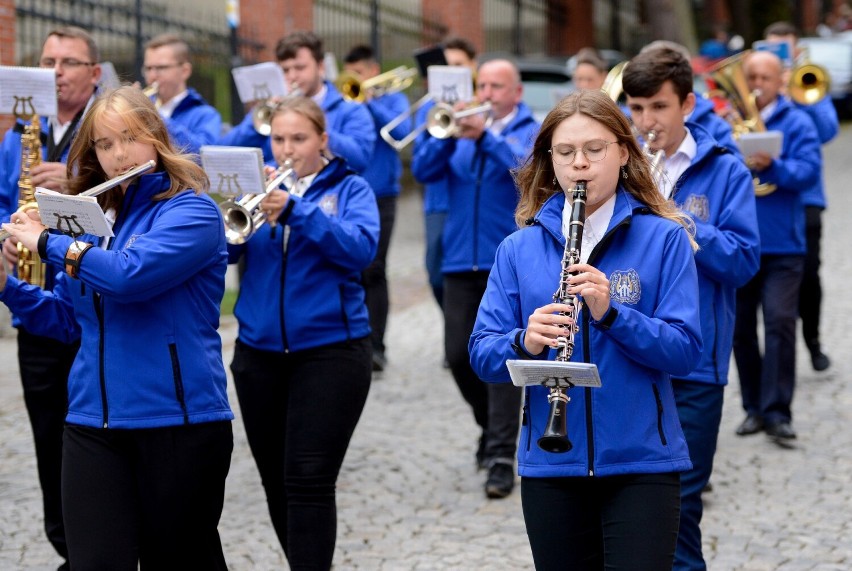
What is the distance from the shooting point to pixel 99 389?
12.8ft

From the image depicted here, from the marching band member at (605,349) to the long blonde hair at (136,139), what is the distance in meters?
1.02

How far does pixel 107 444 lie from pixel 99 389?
16 cm

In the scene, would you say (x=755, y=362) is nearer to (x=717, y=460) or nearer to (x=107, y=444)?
(x=717, y=460)

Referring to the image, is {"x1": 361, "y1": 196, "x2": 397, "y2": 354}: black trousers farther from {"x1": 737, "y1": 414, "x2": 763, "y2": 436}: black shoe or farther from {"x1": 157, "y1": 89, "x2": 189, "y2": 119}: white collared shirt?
{"x1": 737, "y1": 414, "x2": 763, "y2": 436}: black shoe

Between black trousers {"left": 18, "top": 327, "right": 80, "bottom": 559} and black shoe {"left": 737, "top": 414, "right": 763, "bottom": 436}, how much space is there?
157 inches

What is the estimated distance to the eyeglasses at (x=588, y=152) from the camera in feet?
11.8

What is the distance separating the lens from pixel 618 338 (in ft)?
11.1

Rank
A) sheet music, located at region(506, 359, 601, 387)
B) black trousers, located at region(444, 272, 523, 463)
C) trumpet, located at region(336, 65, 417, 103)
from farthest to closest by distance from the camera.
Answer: trumpet, located at region(336, 65, 417, 103)
black trousers, located at region(444, 272, 523, 463)
sheet music, located at region(506, 359, 601, 387)

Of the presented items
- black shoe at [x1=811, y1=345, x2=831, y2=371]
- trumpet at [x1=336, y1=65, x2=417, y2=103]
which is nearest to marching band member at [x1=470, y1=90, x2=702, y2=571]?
black shoe at [x1=811, y1=345, x2=831, y2=371]

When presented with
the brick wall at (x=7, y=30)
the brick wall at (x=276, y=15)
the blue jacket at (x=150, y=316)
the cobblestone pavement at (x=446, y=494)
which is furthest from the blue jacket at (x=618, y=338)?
the brick wall at (x=276, y=15)

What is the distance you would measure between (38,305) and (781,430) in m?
4.42

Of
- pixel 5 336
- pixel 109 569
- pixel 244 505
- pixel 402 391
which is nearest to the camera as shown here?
pixel 109 569

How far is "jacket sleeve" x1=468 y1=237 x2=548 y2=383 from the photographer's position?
357cm

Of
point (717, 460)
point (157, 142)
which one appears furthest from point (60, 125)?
point (717, 460)
